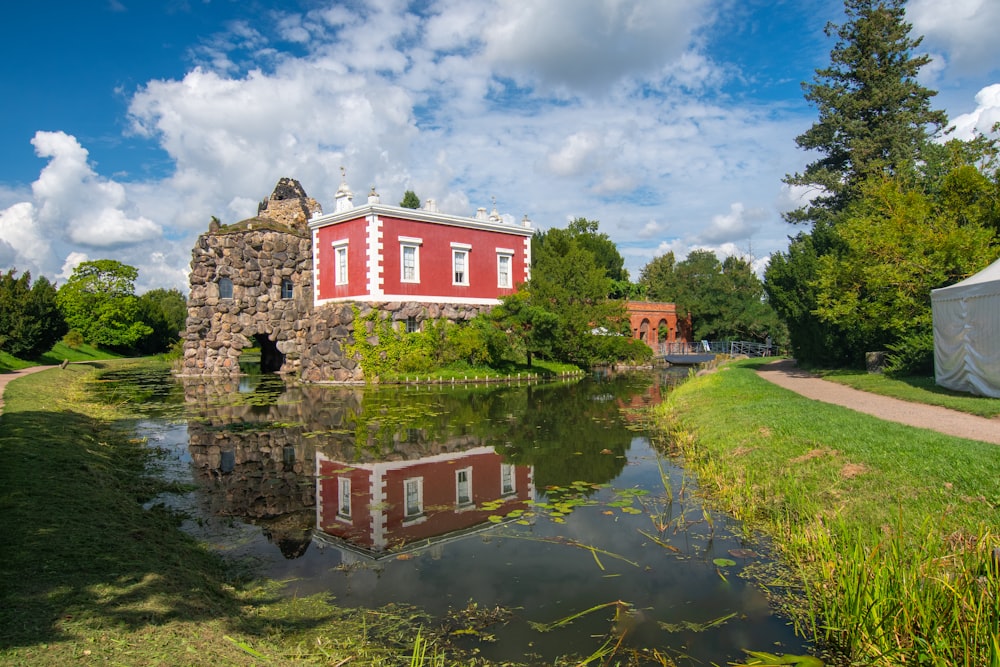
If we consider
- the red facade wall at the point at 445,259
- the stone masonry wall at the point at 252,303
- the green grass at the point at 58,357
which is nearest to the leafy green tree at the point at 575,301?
the red facade wall at the point at 445,259

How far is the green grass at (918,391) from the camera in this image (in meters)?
11.0

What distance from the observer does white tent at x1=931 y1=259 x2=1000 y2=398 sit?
12.5 meters

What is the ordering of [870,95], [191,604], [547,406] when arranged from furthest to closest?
[870,95]
[547,406]
[191,604]

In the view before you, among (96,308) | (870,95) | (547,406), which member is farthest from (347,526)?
(96,308)

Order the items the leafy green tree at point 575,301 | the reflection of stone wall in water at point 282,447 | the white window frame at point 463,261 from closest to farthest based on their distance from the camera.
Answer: the reflection of stone wall in water at point 282,447 < the leafy green tree at point 575,301 < the white window frame at point 463,261

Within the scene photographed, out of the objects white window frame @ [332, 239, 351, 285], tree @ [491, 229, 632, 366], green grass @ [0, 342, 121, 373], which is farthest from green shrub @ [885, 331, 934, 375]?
green grass @ [0, 342, 121, 373]

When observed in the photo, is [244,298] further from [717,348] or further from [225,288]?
[717,348]

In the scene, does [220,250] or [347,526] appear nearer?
[347,526]

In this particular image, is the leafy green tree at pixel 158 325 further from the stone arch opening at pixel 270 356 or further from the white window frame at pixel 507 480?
the white window frame at pixel 507 480

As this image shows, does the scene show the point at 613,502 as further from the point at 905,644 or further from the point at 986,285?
the point at 986,285

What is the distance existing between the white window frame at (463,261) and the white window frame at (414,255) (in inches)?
69.1

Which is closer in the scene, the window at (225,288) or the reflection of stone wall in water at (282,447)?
the reflection of stone wall in water at (282,447)

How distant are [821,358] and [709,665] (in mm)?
20716

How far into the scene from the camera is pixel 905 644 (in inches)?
162
